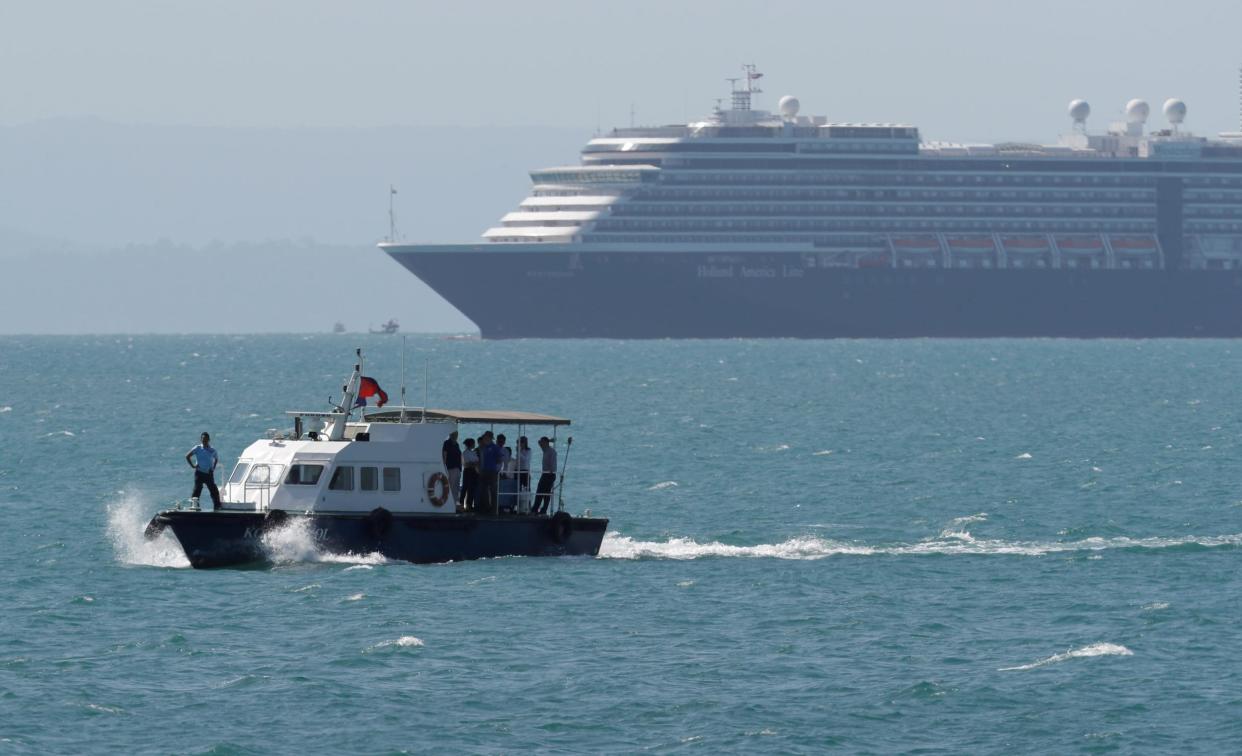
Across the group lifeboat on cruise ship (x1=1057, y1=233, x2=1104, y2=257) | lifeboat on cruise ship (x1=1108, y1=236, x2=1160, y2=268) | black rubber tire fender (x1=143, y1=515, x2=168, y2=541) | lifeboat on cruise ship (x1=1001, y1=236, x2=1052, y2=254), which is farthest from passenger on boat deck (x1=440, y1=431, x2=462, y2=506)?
lifeboat on cruise ship (x1=1108, y1=236, x2=1160, y2=268)

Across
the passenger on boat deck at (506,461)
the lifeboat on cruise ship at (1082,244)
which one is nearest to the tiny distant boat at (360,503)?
the passenger on boat deck at (506,461)

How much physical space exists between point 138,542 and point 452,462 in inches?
229

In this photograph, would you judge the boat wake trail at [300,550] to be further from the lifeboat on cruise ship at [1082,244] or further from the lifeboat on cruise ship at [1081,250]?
the lifeboat on cruise ship at [1082,244]

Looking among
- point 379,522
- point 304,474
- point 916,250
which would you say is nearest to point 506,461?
point 379,522

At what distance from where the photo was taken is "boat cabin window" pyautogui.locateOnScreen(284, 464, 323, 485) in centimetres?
3709

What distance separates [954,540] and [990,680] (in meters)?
14.4

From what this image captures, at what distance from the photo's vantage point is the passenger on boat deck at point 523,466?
128 feet

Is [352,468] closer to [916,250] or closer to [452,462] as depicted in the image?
[452,462]

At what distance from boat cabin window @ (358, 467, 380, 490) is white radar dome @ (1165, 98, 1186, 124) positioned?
16397cm

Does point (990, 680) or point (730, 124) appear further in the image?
point (730, 124)

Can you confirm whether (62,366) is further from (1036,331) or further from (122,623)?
(122,623)

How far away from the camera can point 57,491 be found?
53.7 metres

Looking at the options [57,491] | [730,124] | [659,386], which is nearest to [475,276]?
[730,124]

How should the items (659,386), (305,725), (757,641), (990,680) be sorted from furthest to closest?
(659,386) < (757,641) < (990,680) < (305,725)
